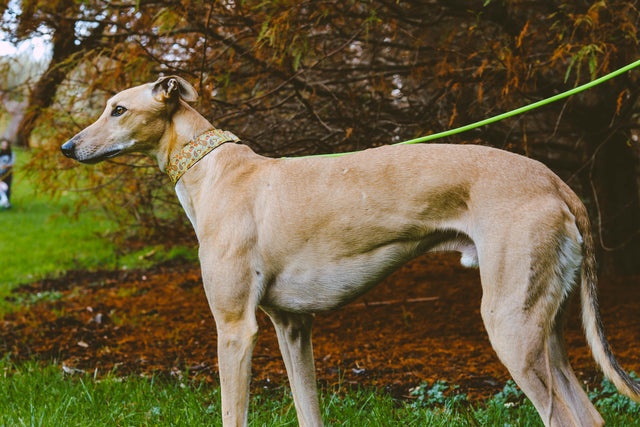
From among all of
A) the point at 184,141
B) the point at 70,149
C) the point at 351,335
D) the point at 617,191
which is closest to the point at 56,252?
the point at 351,335

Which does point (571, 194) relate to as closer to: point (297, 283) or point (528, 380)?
point (528, 380)

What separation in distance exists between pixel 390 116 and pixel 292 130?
3.38 feet

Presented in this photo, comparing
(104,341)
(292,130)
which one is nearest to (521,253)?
(292,130)

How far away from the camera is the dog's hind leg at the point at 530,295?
2639 mm

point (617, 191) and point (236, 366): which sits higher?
point (236, 366)

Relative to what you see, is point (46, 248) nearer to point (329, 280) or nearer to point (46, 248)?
point (46, 248)

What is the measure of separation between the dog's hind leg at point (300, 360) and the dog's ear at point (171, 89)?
1322 millimetres

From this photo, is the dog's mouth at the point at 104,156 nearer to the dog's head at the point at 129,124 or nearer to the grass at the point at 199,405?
the dog's head at the point at 129,124

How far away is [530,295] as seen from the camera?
2.64 metres

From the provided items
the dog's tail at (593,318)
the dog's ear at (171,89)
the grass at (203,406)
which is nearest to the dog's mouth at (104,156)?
the dog's ear at (171,89)

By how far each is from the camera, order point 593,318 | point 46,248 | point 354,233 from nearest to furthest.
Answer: point 593,318 → point 354,233 → point 46,248

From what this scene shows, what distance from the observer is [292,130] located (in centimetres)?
611

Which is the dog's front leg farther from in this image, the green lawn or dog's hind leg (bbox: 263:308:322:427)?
the green lawn

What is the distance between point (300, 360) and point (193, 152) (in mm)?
1322
